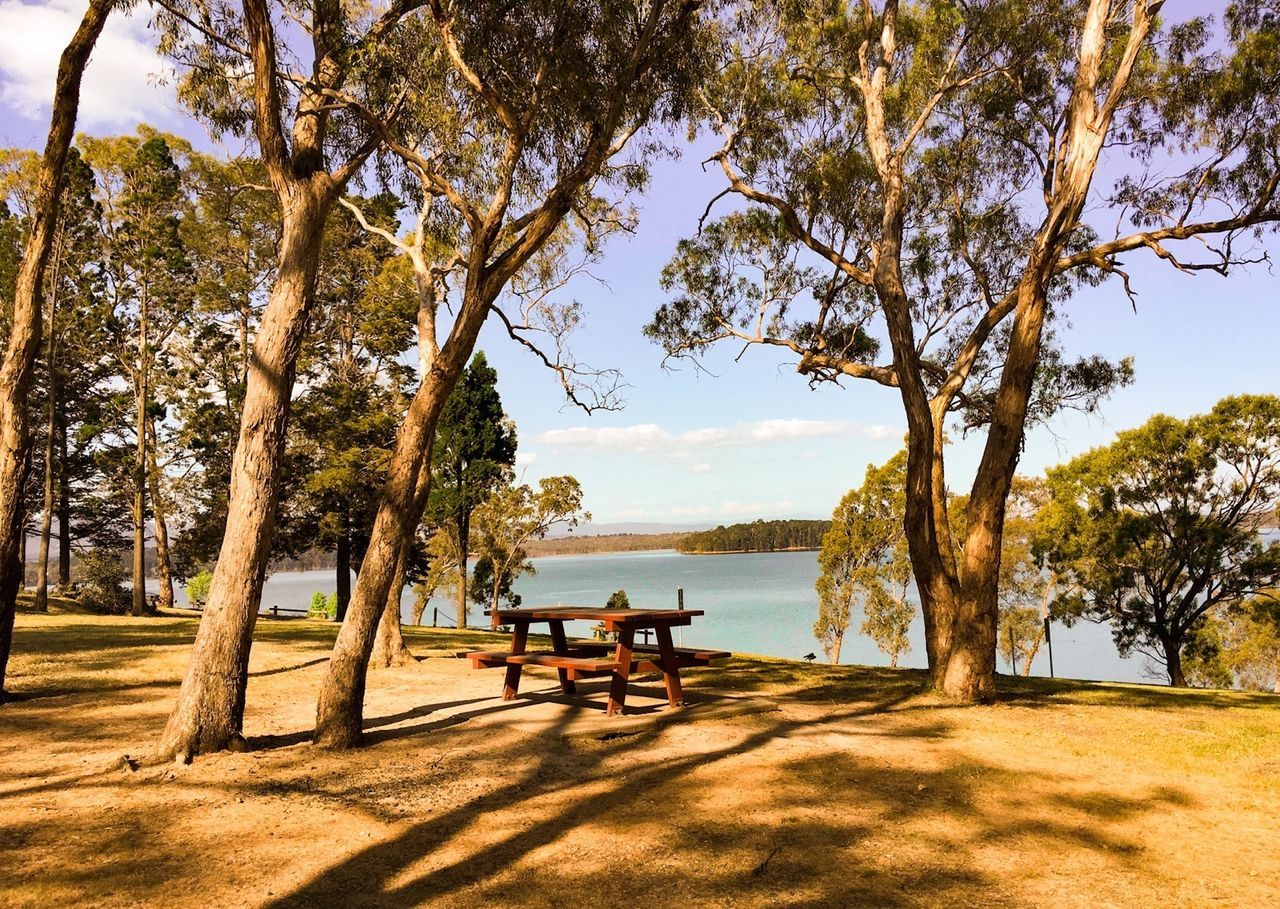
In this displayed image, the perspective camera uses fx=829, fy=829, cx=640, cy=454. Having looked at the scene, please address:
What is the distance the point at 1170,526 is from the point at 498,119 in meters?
19.5

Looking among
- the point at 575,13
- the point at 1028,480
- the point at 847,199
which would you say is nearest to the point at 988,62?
the point at 847,199

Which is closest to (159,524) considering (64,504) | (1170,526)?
(64,504)

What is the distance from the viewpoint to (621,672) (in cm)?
671

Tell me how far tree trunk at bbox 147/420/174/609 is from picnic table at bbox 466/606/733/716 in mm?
17595

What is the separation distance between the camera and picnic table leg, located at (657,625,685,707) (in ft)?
23.4

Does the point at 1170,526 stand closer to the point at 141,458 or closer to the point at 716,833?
the point at 716,833

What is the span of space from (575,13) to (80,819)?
23.7 feet

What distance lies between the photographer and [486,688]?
8555 millimetres

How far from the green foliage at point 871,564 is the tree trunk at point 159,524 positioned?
20807 mm

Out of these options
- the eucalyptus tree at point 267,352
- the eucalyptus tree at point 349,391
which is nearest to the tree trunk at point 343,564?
the eucalyptus tree at point 349,391

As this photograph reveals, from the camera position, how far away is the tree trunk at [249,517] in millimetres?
5406

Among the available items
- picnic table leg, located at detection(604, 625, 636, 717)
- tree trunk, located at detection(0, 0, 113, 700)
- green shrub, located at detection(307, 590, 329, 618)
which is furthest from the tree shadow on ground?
green shrub, located at detection(307, 590, 329, 618)

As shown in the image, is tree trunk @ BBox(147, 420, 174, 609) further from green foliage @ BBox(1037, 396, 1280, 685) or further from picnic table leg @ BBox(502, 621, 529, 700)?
green foliage @ BBox(1037, 396, 1280, 685)

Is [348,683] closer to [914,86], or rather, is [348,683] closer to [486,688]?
[486,688]
